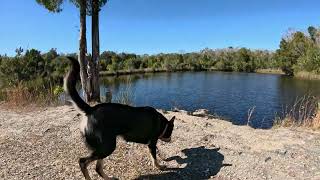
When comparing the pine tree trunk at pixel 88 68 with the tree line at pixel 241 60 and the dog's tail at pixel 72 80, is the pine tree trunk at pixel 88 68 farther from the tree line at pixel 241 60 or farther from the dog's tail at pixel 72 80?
the tree line at pixel 241 60

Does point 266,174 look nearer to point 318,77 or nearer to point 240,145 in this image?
point 240,145

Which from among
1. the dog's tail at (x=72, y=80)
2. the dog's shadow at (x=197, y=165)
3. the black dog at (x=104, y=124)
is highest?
the dog's tail at (x=72, y=80)

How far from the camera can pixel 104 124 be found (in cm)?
620

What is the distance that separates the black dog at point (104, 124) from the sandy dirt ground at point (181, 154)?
67 centimetres

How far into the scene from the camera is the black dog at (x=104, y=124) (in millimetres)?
6090

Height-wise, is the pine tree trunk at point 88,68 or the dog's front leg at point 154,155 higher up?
the pine tree trunk at point 88,68

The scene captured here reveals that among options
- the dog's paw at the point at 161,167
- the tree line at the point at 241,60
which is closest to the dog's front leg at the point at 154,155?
the dog's paw at the point at 161,167

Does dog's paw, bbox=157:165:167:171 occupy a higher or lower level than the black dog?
lower

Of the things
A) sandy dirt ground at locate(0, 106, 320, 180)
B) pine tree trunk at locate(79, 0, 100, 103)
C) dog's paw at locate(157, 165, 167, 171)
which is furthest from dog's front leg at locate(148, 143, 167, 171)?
pine tree trunk at locate(79, 0, 100, 103)

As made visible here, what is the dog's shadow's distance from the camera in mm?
6941

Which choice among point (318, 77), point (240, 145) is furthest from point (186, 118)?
point (318, 77)

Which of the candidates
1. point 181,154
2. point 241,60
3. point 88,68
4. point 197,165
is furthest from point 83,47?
point 241,60

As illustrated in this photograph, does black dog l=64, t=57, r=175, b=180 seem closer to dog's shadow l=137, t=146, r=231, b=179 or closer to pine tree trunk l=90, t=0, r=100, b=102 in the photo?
dog's shadow l=137, t=146, r=231, b=179

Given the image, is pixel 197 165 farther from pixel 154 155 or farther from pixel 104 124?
pixel 104 124
